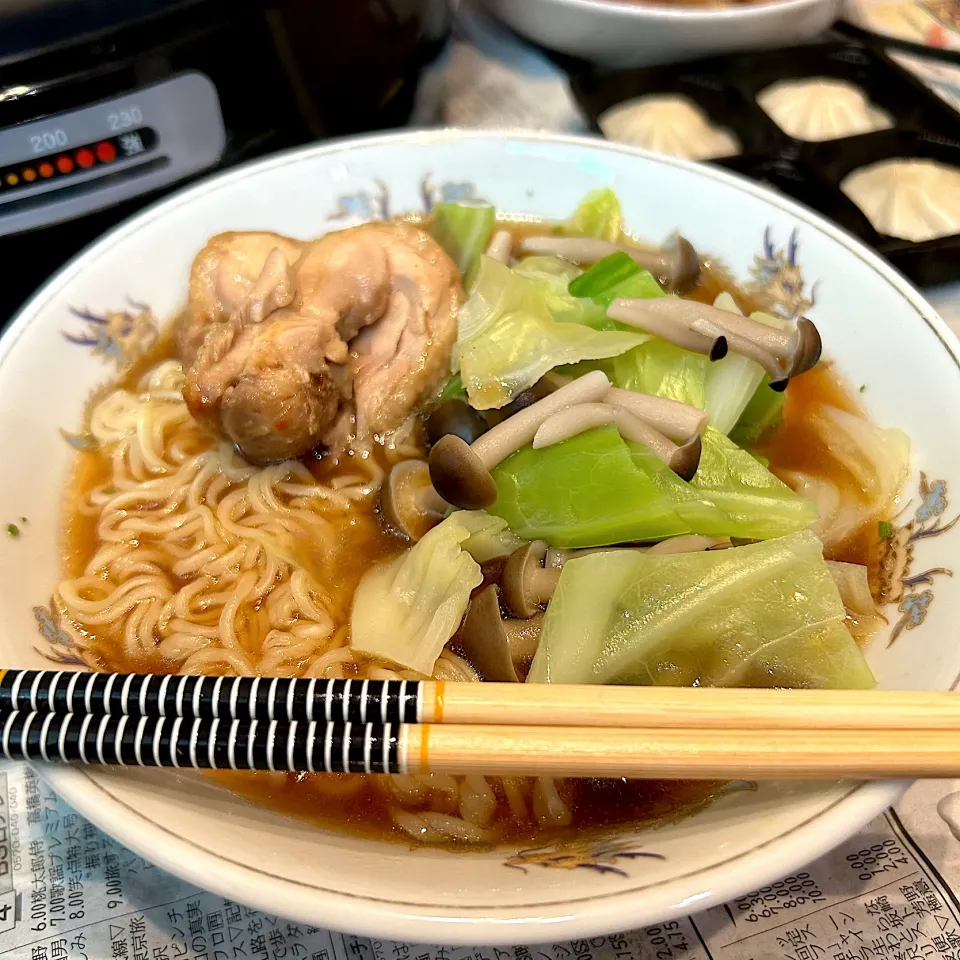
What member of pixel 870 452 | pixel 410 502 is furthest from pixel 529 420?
pixel 870 452

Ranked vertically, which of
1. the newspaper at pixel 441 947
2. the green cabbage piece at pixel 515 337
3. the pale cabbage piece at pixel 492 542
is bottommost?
the newspaper at pixel 441 947

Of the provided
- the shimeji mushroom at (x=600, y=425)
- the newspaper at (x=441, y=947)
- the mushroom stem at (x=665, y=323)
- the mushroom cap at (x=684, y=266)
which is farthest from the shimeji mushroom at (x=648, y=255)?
the newspaper at (x=441, y=947)

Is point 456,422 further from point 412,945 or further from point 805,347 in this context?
point 412,945

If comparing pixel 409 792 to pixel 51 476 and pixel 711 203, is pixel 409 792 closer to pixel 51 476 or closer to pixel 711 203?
pixel 51 476

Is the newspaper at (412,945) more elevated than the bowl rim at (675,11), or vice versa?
the bowl rim at (675,11)

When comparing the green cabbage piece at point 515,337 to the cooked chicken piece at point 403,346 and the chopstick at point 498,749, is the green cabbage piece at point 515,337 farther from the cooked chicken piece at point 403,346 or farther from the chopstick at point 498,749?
the chopstick at point 498,749
